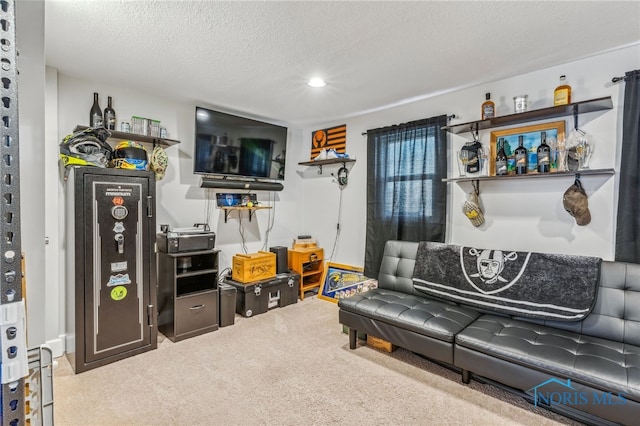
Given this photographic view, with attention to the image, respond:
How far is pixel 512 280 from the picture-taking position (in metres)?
2.46

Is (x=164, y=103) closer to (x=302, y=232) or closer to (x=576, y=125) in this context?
(x=302, y=232)

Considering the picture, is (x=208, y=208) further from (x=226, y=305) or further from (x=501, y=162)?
(x=501, y=162)

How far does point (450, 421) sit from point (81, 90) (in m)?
3.88

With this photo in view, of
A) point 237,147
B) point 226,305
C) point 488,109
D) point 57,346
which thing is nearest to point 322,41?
point 488,109

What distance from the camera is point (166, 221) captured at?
11.3ft

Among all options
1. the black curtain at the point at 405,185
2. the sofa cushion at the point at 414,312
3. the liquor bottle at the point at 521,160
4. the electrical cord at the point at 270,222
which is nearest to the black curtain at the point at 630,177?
the liquor bottle at the point at 521,160

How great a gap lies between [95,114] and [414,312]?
328cm

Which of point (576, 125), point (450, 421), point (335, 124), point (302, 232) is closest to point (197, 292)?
point (302, 232)

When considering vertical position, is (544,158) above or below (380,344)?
above

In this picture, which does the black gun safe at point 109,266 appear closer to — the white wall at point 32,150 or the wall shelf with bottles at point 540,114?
the white wall at point 32,150

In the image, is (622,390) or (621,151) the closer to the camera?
(622,390)

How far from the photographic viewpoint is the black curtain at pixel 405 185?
3.23 m

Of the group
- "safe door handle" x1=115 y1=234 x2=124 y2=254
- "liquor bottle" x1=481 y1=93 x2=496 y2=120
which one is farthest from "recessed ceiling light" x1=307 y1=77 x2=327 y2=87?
"safe door handle" x1=115 y1=234 x2=124 y2=254

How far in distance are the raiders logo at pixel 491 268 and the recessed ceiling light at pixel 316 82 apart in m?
1.99
